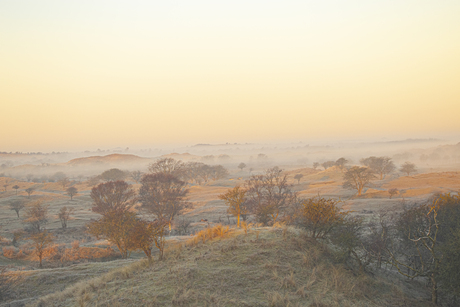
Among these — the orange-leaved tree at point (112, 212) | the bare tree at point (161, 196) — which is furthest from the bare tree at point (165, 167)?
the orange-leaved tree at point (112, 212)

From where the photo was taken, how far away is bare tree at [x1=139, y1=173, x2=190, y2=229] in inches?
1384

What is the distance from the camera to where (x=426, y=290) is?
11.3 m

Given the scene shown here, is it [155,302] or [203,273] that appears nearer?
[155,302]

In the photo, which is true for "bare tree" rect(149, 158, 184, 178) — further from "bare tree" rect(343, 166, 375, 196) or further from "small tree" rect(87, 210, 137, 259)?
"bare tree" rect(343, 166, 375, 196)

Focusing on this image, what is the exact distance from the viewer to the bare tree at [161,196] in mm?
35156

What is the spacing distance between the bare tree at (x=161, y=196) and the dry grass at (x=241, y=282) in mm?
22635

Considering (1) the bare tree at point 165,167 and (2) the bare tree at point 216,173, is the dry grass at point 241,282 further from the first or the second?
(2) the bare tree at point 216,173

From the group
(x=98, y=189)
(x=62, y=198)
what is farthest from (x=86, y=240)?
(x=62, y=198)

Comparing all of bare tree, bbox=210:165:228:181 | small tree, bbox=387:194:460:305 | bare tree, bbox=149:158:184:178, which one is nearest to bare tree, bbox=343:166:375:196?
small tree, bbox=387:194:460:305

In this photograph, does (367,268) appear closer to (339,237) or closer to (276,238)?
(339,237)

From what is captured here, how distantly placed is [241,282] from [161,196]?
94.0 feet

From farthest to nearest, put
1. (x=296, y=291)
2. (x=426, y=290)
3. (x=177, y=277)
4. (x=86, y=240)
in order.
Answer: (x=86, y=240), (x=426, y=290), (x=177, y=277), (x=296, y=291)

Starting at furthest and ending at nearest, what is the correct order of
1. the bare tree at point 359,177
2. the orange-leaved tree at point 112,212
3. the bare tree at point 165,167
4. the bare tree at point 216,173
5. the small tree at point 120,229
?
the bare tree at point 216,173, the bare tree at point 165,167, the bare tree at point 359,177, the orange-leaved tree at point 112,212, the small tree at point 120,229

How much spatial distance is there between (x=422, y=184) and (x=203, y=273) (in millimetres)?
73098
